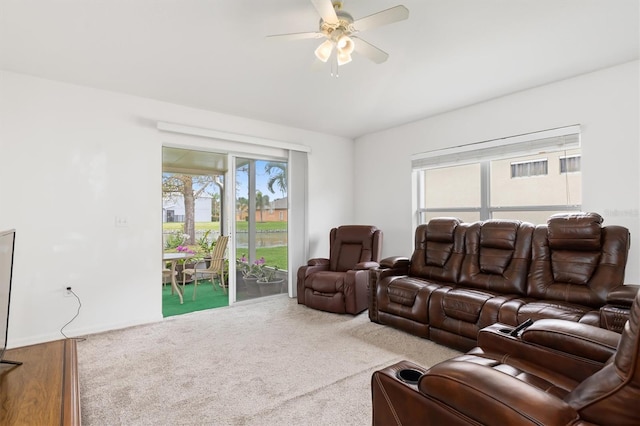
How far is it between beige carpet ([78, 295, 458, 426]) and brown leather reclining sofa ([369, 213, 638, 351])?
0.29m

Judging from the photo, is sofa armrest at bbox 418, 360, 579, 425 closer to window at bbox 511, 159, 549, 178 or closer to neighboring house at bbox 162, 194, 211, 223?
window at bbox 511, 159, 549, 178

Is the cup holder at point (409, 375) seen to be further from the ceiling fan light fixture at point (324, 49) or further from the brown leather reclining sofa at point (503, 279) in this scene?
the ceiling fan light fixture at point (324, 49)

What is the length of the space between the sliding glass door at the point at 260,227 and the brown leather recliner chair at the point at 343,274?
0.66 m

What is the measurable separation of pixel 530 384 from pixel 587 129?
10.1 feet

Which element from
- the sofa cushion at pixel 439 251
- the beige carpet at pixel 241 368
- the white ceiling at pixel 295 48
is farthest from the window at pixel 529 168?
the beige carpet at pixel 241 368

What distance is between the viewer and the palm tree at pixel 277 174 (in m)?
4.87

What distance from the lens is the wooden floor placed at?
127 centimetres

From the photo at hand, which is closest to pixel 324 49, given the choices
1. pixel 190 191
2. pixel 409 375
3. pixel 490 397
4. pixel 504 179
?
pixel 409 375

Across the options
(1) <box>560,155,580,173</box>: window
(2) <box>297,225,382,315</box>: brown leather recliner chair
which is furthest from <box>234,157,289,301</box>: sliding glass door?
(1) <box>560,155,580,173</box>: window

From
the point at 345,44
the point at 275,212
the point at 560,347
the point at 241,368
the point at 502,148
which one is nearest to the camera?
the point at 560,347

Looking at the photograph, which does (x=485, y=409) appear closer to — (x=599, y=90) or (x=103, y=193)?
(x=599, y=90)

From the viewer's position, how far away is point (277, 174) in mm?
4926

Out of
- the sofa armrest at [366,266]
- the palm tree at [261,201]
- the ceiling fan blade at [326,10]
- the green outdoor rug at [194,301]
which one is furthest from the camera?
the palm tree at [261,201]

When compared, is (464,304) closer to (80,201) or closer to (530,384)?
(530,384)
